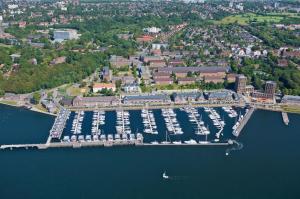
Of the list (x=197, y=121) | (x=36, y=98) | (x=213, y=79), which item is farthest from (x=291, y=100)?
(x=36, y=98)

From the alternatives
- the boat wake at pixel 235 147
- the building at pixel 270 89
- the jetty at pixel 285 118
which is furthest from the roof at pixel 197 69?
the boat wake at pixel 235 147

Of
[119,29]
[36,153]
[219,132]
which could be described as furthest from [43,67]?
[119,29]

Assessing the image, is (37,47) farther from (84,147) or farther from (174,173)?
(174,173)

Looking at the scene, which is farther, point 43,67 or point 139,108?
point 43,67

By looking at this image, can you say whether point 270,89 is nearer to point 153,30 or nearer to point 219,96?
point 219,96

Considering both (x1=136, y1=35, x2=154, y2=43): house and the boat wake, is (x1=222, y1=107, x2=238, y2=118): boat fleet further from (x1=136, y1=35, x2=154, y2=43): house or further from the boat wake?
(x1=136, y1=35, x2=154, y2=43): house

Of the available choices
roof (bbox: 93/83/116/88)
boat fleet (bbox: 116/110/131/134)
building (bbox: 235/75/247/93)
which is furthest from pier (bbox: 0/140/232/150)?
roof (bbox: 93/83/116/88)
